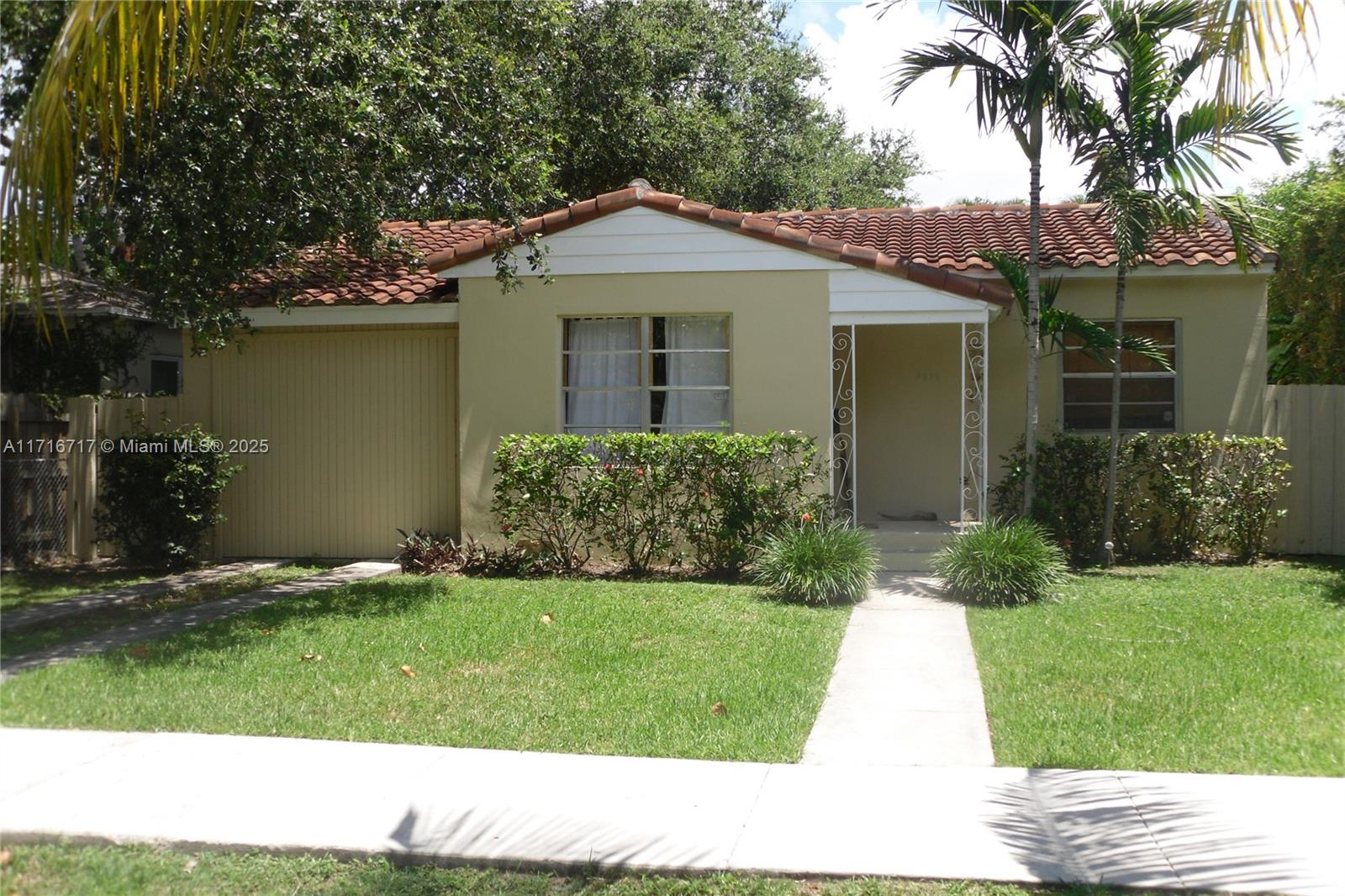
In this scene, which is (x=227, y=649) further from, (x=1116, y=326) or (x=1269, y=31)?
(x=1116, y=326)

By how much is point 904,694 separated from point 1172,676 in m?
1.74

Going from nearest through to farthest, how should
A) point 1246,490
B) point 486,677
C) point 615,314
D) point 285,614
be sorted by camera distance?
point 486,677, point 285,614, point 1246,490, point 615,314

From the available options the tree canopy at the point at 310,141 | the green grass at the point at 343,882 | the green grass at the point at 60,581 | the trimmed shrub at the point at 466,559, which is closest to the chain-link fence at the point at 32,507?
the green grass at the point at 60,581

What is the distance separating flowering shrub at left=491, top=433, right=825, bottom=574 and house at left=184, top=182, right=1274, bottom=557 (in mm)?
737

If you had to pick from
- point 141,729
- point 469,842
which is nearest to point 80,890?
point 469,842

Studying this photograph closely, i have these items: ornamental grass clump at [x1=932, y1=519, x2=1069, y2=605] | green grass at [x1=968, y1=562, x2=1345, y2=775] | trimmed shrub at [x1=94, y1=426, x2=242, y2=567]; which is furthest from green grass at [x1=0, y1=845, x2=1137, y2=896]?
trimmed shrub at [x1=94, y1=426, x2=242, y2=567]

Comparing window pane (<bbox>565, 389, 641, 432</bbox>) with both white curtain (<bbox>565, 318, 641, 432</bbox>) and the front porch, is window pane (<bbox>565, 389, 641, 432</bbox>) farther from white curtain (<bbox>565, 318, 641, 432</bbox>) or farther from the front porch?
the front porch

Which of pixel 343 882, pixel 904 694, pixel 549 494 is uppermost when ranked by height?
pixel 549 494

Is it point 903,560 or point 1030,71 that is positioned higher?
point 1030,71

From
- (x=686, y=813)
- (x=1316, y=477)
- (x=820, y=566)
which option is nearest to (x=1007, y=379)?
(x=1316, y=477)

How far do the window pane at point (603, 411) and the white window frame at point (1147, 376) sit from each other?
201 inches

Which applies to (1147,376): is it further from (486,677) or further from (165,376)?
(165,376)

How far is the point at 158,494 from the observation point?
38.7 ft

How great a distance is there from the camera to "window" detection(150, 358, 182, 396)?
1516 cm
